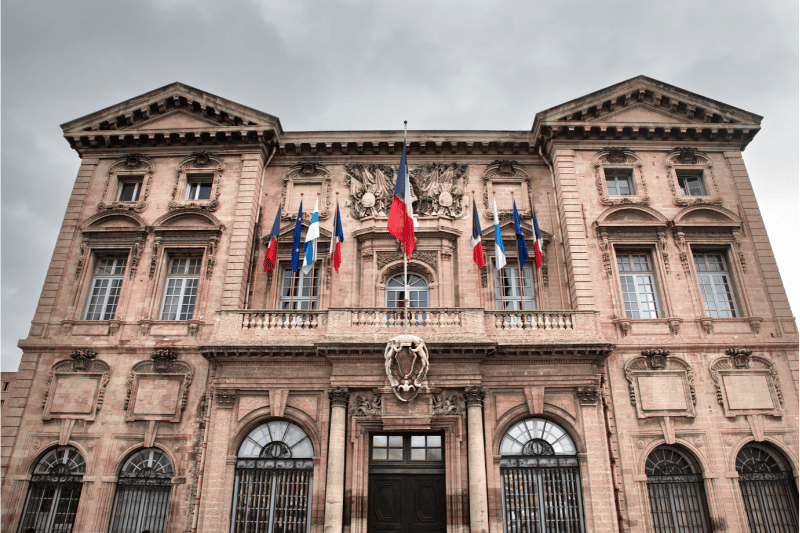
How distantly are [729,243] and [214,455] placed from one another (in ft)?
52.5

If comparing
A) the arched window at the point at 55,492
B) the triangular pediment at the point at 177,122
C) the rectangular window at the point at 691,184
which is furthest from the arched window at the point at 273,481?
the rectangular window at the point at 691,184

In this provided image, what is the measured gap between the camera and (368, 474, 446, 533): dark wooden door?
1315 cm

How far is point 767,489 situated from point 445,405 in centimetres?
850

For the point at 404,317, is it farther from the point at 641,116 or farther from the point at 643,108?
the point at 643,108

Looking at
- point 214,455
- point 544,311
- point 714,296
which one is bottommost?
point 214,455

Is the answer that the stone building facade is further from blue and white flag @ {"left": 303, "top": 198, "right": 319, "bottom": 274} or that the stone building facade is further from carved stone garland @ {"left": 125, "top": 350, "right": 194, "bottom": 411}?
blue and white flag @ {"left": 303, "top": 198, "right": 319, "bottom": 274}

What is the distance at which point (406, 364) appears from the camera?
13766mm

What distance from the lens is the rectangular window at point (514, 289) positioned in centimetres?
1650

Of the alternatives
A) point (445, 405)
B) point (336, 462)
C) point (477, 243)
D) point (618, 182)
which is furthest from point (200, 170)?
point (618, 182)

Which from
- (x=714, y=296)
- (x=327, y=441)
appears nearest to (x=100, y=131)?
(x=327, y=441)

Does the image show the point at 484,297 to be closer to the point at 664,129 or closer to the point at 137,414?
the point at 664,129

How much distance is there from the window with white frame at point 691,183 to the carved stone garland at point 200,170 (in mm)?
15082

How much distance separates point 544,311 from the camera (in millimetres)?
14641

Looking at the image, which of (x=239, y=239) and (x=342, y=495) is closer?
(x=342, y=495)
